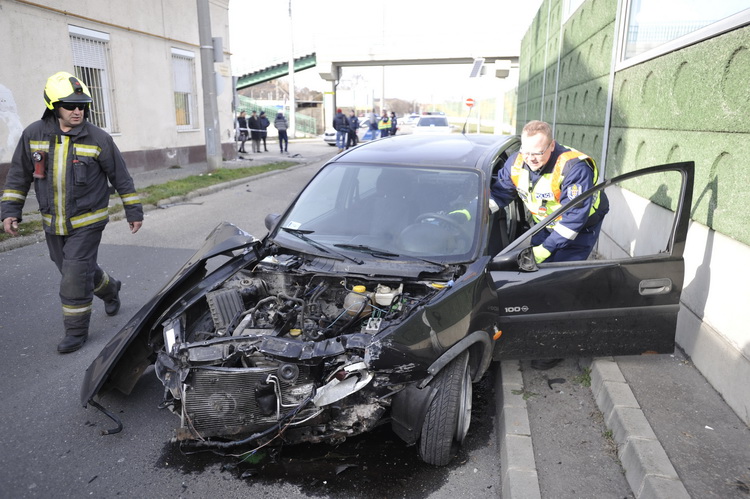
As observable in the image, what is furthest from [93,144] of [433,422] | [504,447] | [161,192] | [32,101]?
[32,101]

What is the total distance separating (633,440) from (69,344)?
13.1ft

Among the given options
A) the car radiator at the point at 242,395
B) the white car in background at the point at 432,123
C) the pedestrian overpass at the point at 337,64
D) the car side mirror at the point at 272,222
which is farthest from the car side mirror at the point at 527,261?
the pedestrian overpass at the point at 337,64

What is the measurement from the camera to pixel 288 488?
2.84 meters

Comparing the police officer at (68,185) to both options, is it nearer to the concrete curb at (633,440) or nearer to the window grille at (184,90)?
the concrete curb at (633,440)

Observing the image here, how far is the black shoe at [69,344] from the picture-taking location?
4258 millimetres

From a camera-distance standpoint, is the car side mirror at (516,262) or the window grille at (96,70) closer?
the car side mirror at (516,262)

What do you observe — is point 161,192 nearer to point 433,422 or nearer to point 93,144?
point 93,144

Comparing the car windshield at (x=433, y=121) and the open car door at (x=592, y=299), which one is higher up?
the car windshield at (x=433, y=121)

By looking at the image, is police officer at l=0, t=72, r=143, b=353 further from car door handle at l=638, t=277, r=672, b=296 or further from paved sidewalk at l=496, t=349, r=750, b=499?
car door handle at l=638, t=277, r=672, b=296

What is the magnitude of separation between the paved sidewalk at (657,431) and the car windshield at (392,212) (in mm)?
1058

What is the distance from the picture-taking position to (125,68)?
13.4 m

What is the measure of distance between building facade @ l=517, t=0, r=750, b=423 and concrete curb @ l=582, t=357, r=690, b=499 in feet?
2.04

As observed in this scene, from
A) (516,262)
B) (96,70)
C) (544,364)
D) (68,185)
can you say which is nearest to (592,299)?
(516,262)

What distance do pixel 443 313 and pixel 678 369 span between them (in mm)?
1968
